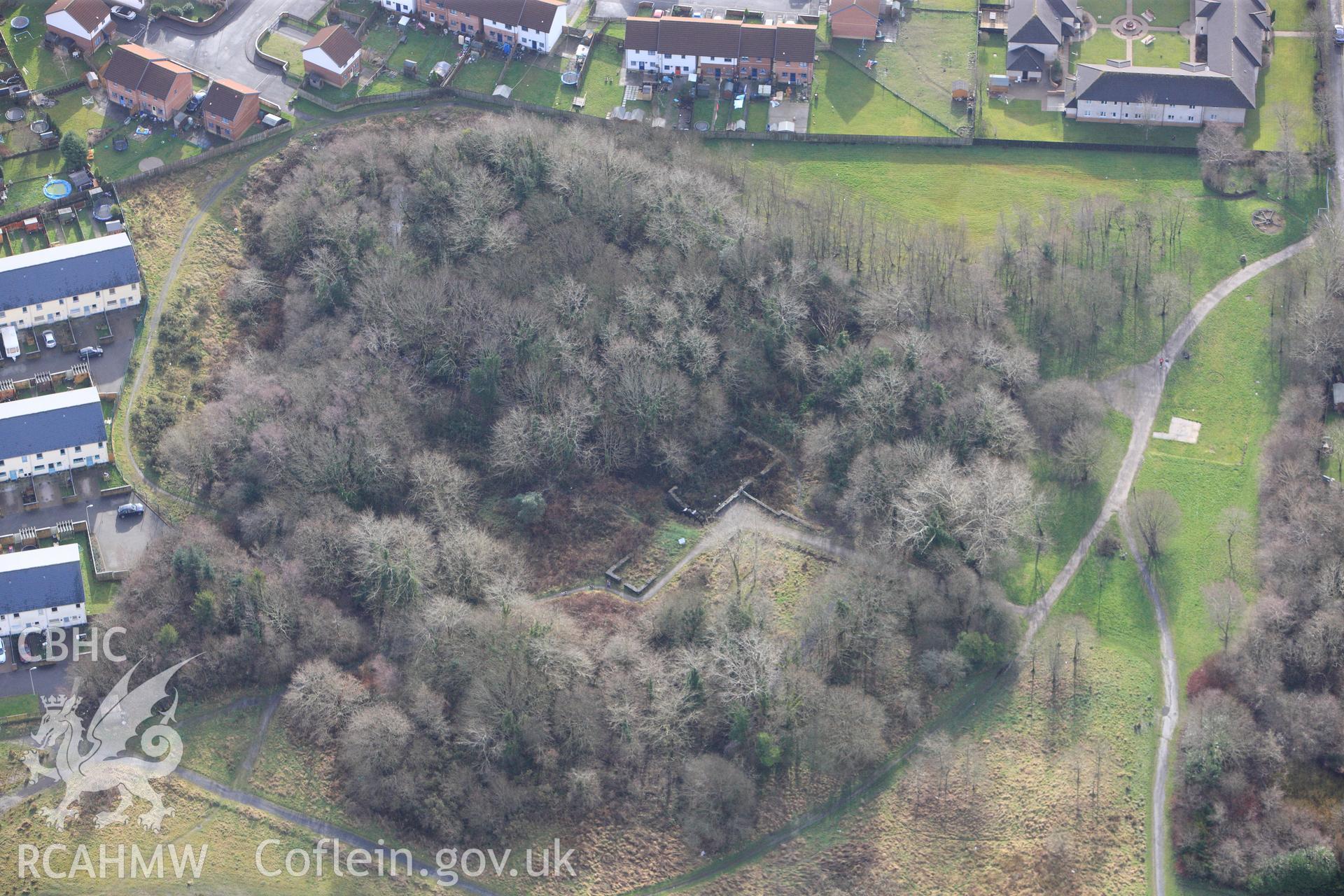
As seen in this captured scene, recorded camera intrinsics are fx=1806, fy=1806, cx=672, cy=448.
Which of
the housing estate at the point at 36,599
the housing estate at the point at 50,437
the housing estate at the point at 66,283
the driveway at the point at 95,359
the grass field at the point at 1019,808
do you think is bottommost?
the grass field at the point at 1019,808

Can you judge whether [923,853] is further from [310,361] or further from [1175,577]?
[310,361]

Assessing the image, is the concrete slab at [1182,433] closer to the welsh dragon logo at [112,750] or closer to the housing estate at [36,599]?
the welsh dragon logo at [112,750]

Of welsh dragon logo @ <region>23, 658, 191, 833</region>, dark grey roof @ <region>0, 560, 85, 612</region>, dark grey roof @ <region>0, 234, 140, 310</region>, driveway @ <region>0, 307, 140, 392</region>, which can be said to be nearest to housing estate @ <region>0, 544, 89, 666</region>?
dark grey roof @ <region>0, 560, 85, 612</region>

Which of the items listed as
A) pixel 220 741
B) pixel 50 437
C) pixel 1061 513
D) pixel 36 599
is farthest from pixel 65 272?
pixel 1061 513

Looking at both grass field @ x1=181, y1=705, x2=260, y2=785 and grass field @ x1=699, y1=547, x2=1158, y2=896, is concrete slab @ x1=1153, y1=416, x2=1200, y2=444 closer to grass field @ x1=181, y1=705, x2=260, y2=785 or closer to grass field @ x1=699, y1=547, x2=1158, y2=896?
grass field @ x1=699, y1=547, x2=1158, y2=896

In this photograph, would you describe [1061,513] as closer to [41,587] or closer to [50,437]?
[41,587]

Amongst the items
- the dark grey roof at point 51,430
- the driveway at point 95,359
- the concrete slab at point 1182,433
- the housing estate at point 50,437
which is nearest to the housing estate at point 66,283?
the driveway at point 95,359

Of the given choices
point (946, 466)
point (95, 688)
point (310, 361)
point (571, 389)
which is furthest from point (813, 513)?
point (95, 688)
